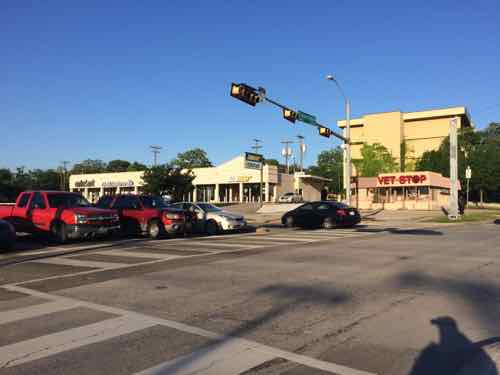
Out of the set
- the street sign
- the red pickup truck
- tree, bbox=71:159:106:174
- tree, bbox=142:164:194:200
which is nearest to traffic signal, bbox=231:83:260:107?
the street sign

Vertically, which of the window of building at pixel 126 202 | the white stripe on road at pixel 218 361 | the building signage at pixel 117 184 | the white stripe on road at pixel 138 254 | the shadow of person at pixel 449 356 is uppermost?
the building signage at pixel 117 184

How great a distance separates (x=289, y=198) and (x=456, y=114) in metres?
44.7

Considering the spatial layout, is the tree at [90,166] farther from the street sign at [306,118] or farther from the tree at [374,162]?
the street sign at [306,118]

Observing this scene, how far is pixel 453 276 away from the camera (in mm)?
9117

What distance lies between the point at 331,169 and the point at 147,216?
8765 cm

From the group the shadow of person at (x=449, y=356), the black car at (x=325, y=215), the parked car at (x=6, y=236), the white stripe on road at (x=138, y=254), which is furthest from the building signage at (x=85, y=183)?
the shadow of person at (x=449, y=356)

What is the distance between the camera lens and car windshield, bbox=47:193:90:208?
649 inches

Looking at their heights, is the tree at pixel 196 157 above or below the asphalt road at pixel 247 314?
above

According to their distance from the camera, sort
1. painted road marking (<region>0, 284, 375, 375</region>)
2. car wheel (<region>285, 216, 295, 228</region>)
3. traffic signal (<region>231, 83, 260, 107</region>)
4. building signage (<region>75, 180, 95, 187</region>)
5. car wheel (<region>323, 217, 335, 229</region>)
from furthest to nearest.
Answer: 1. building signage (<region>75, 180, 95, 187</region>)
2. car wheel (<region>285, 216, 295, 228</region>)
3. car wheel (<region>323, 217, 335, 229</region>)
4. traffic signal (<region>231, 83, 260, 107</region>)
5. painted road marking (<region>0, 284, 375, 375</region>)

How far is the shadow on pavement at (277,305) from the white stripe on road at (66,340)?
1152mm

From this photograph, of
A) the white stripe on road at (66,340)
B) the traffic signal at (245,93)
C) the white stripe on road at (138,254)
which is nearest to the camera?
the white stripe on road at (66,340)

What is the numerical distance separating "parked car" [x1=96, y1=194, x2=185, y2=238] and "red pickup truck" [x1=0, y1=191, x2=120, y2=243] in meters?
1.70

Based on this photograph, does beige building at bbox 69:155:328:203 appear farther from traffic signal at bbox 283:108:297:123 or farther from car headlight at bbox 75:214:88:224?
car headlight at bbox 75:214:88:224

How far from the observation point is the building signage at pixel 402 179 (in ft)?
149
